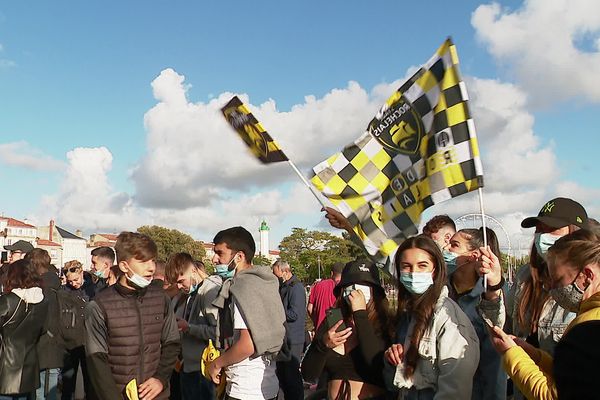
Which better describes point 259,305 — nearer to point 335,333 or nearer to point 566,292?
point 335,333

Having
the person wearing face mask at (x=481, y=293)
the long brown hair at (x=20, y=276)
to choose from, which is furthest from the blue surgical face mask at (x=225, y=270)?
the long brown hair at (x=20, y=276)

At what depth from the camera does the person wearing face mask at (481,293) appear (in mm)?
3373

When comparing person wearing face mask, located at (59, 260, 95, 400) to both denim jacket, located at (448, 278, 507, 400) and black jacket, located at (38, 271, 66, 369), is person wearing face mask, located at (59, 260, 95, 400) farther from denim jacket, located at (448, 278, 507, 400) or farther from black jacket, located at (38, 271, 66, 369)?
denim jacket, located at (448, 278, 507, 400)

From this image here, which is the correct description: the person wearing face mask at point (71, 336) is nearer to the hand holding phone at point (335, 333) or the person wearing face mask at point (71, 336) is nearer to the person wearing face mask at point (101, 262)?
the person wearing face mask at point (101, 262)

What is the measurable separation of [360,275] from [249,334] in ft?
2.68

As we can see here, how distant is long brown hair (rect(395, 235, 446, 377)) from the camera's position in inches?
123

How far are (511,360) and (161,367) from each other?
2.43 meters

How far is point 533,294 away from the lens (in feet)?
10.9

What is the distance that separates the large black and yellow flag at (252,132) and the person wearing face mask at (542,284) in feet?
6.74

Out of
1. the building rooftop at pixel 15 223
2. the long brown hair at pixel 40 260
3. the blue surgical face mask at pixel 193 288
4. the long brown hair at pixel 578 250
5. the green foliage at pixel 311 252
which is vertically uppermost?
the building rooftop at pixel 15 223

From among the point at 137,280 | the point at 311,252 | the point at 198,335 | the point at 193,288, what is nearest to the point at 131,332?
the point at 137,280

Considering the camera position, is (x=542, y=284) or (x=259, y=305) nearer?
(x=542, y=284)

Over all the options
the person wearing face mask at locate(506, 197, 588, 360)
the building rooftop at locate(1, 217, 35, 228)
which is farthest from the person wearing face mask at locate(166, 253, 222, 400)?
the building rooftop at locate(1, 217, 35, 228)

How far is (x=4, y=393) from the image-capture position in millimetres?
5617
